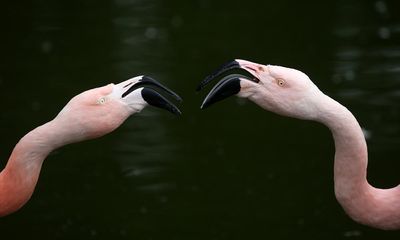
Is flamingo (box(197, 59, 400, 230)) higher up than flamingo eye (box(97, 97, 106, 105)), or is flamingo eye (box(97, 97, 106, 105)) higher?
flamingo eye (box(97, 97, 106, 105))

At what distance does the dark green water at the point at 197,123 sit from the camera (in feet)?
21.8

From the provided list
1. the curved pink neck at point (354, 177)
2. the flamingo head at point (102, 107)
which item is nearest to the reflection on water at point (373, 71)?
the curved pink neck at point (354, 177)

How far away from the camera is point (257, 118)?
8.00m

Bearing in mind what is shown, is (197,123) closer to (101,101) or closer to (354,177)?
(354,177)

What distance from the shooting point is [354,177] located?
4316 millimetres

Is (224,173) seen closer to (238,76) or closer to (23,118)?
(23,118)

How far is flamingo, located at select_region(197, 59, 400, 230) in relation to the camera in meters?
4.15

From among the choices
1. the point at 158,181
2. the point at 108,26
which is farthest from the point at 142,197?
the point at 108,26

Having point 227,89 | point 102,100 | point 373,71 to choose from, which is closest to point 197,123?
point 373,71

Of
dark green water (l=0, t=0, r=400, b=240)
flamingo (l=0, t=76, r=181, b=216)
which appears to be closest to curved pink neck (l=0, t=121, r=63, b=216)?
flamingo (l=0, t=76, r=181, b=216)

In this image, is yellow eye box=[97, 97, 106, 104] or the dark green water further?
the dark green water

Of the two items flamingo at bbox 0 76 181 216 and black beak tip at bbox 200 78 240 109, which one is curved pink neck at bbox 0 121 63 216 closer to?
flamingo at bbox 0 76 181 216

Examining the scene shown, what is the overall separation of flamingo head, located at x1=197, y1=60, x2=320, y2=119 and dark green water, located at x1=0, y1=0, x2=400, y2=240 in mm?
2269

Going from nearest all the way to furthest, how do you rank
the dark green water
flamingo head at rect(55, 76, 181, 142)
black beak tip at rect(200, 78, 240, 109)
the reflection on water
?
flamingo head at rect(55, 76, 181, 142)
black beak tip at rect(200, 78, 240, 109)
the dark green water
the reflection on water
